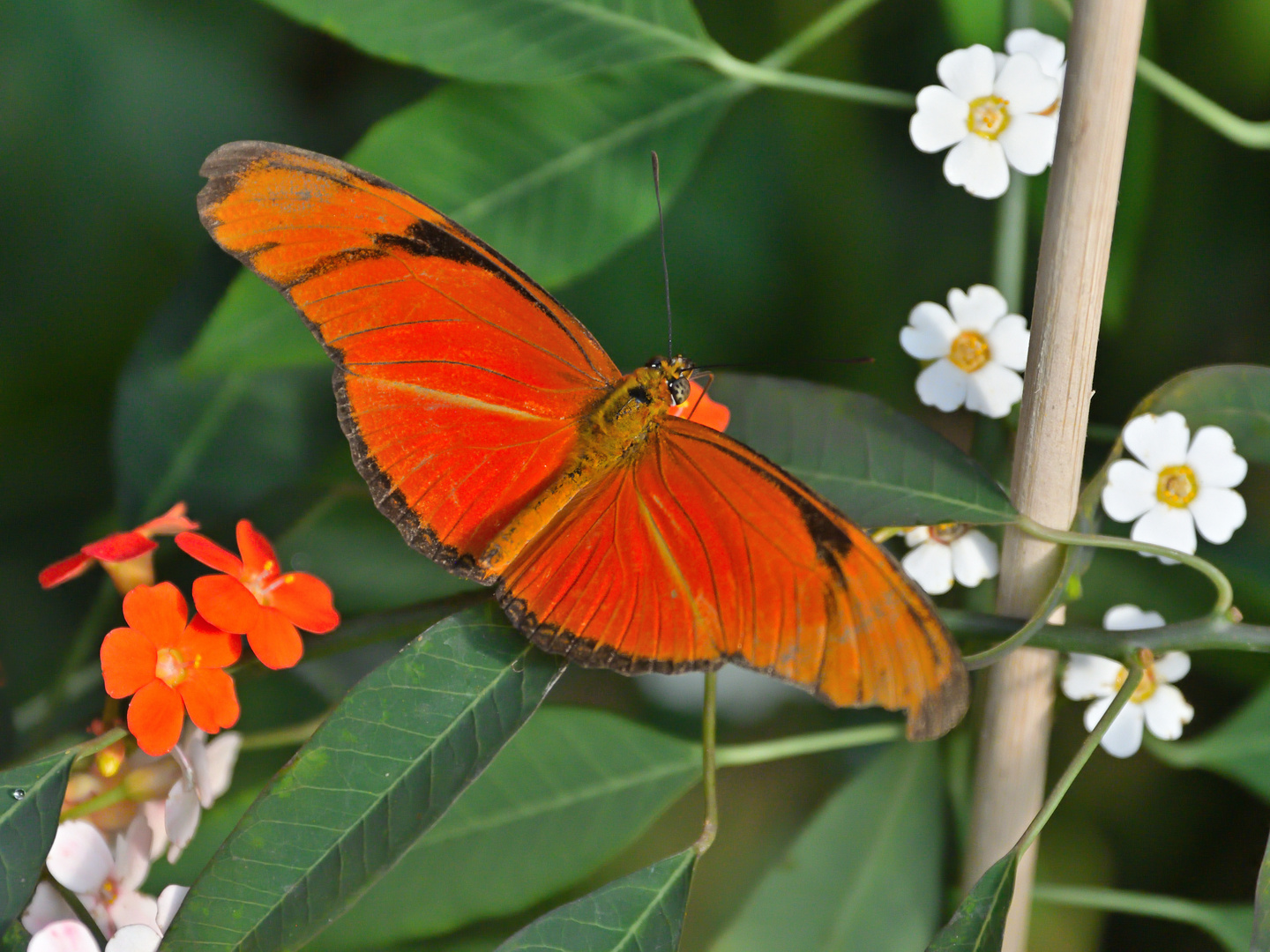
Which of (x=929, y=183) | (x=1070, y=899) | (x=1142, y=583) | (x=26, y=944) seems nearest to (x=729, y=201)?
(x=929, y=183)

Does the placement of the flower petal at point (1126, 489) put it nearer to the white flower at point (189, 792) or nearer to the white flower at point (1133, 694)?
the white flower at point (1133, 694)

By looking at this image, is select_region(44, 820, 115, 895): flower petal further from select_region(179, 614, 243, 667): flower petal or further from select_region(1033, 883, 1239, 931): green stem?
select_region(1033, 883, 1239, 931): green stem

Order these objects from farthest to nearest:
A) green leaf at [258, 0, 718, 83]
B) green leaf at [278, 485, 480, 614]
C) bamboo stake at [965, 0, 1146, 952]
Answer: green leaf at [278, 485, 480, 614], green leaf at [258, 0, 718, 83], bamboo stake at [965, 0, 1146, 952]

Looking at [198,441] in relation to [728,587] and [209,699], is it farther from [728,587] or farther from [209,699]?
[728,587]

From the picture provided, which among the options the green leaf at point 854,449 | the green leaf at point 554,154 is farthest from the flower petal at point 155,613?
the green leaf at point 854,449

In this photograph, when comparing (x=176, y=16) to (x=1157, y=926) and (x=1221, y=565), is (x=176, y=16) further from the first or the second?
(x=1157, y=926)

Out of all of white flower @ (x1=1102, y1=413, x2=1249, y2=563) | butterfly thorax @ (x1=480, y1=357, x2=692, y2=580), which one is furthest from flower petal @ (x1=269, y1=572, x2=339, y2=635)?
white flower @ (x1=1102, y1=413, x2=1249, y2=563)
